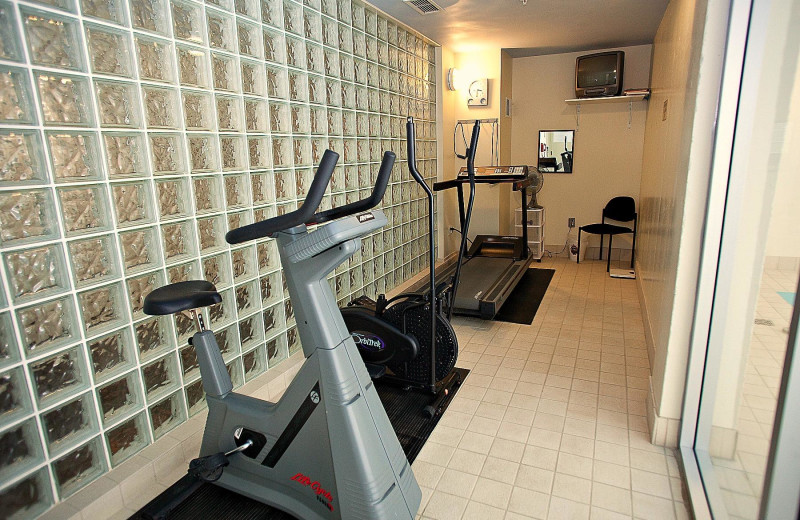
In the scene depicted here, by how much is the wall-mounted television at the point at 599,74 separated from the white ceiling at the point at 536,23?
0.54 feet

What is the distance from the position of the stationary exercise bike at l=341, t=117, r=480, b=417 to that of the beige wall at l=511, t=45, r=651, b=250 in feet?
12.7

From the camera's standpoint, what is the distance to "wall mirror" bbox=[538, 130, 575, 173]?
20.1ft

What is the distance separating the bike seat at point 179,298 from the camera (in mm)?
1729

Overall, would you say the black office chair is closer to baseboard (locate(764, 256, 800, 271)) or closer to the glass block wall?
the glass block wall

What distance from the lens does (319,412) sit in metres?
1.71

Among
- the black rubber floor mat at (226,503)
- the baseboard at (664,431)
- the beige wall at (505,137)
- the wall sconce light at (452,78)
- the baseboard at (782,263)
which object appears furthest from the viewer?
the beige wall at (505,137)

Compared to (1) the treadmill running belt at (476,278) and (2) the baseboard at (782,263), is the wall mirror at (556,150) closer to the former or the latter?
(1) the treadmill running belt at (476,278)

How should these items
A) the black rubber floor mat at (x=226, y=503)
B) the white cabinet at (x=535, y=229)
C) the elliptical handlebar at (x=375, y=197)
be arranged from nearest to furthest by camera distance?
the elliptical handlebar at (x=375, y=197) → the black rubber floor mat at (x=226, y=503) → the white cabinet at (x=535, y=229)

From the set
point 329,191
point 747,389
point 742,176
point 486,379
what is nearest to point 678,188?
point 742,176

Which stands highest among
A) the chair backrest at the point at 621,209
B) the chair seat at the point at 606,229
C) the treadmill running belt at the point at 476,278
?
the chair backrest at the point at 621,209

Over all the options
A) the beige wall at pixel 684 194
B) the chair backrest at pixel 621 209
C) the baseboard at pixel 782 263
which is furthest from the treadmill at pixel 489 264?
the baseboard at pixel 782 263

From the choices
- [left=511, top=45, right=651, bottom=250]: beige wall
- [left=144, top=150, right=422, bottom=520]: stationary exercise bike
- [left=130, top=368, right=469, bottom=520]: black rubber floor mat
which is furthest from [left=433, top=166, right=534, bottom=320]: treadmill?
[left=144, top=150, right=422, bottom=520]: stationary exercise bike

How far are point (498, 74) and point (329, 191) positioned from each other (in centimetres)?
322

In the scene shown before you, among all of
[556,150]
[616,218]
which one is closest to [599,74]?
[556,150]
